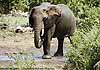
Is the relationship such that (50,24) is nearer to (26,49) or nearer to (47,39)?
A: (47,39)

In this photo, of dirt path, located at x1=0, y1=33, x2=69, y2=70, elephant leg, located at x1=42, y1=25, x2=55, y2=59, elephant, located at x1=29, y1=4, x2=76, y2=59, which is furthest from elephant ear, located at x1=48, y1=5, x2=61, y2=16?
dirt path, located at x1=0, y1=33, x2=69, y2=70

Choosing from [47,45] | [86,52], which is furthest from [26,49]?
[86,52]

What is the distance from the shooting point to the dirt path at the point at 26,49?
1154 centimetres

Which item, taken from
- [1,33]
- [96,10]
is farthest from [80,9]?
[1,33]

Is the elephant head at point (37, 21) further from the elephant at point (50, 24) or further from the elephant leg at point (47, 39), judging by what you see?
the elephant leg at point (47, 39)

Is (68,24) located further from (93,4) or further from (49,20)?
(93,4)

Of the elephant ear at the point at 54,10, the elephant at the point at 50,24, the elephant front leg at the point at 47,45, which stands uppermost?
the elephant ear at the point at 54,10

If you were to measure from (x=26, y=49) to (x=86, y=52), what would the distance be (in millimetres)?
6349

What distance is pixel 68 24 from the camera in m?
13.3

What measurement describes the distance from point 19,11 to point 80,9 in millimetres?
6590

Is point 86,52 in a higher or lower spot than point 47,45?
higher

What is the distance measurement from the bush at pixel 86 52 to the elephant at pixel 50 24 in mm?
2797

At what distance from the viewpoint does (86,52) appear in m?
8.75

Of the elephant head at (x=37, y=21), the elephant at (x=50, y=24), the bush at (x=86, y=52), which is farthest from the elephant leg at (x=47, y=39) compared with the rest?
the bush at (x=86, y=52)
